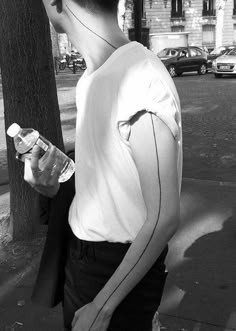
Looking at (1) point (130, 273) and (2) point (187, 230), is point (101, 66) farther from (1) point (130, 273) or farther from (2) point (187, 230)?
(2) point (187, 230)

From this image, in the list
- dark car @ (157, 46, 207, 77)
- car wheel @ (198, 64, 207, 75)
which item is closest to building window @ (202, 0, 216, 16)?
dark car @ (157, 46, 207, 77)

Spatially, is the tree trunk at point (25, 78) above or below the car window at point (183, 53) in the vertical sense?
above

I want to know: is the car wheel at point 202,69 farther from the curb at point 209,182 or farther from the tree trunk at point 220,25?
the curb at point 209,182

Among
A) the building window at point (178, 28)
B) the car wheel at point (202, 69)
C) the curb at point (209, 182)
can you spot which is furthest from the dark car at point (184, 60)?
the building window at point (178, 28)

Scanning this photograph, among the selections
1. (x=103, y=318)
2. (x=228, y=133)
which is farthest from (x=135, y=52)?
(x=228, y=133)

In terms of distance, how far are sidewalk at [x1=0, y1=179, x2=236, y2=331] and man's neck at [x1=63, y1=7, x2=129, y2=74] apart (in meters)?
1.95

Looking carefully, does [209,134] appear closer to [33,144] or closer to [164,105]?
[33,144]

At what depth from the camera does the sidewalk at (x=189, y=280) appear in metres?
2.89

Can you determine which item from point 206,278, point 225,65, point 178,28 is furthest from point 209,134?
point 178,28

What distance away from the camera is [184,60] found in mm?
24016

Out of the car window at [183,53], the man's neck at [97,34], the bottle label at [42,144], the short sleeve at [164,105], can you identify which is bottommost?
the car window at [183,53]

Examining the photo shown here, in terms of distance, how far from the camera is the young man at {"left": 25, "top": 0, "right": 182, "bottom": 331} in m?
1.20

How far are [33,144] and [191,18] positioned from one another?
4674 cm

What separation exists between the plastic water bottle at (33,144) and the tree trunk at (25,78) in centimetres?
211
